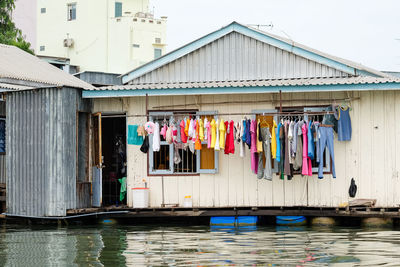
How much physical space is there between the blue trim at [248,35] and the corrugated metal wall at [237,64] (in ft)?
0.49

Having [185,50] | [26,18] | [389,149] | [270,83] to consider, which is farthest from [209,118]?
[26,18]

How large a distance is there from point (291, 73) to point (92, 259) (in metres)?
8.84

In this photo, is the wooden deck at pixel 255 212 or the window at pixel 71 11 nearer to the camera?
the wooden deck at pixel 255 212

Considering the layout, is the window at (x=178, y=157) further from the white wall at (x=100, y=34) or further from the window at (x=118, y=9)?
the window at (x=118, y=9)

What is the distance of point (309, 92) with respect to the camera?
2055 cm

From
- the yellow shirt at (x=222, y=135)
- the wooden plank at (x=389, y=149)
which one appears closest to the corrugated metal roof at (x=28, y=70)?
the yellow shirt at (x=222, y=135)

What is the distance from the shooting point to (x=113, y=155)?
24281mm

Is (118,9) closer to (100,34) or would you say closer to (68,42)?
(100,34)

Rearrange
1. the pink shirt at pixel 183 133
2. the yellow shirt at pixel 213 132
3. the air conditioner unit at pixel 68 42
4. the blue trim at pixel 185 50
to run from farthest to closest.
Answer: the air conditioner unit at pixel 68 42
the blue trim at pixel 185 50
the pink shirt at pixel 183 133
the yellow shirt at pixel 213 132

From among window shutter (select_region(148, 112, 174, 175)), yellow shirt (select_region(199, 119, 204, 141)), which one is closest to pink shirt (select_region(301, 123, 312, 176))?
yellow shirt (select_region(199, 119, 204, 141))

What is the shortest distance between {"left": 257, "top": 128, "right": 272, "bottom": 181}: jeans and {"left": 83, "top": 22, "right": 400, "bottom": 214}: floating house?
0.50 m

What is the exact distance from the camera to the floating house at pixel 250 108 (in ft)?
65.3

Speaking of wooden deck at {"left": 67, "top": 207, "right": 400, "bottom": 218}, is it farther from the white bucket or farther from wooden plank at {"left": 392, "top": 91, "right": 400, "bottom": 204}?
wooden plank at {"left": 392, "top": 91, "right": 400, "bottom": 204}

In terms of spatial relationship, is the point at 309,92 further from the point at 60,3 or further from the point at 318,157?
the point at 60,3
